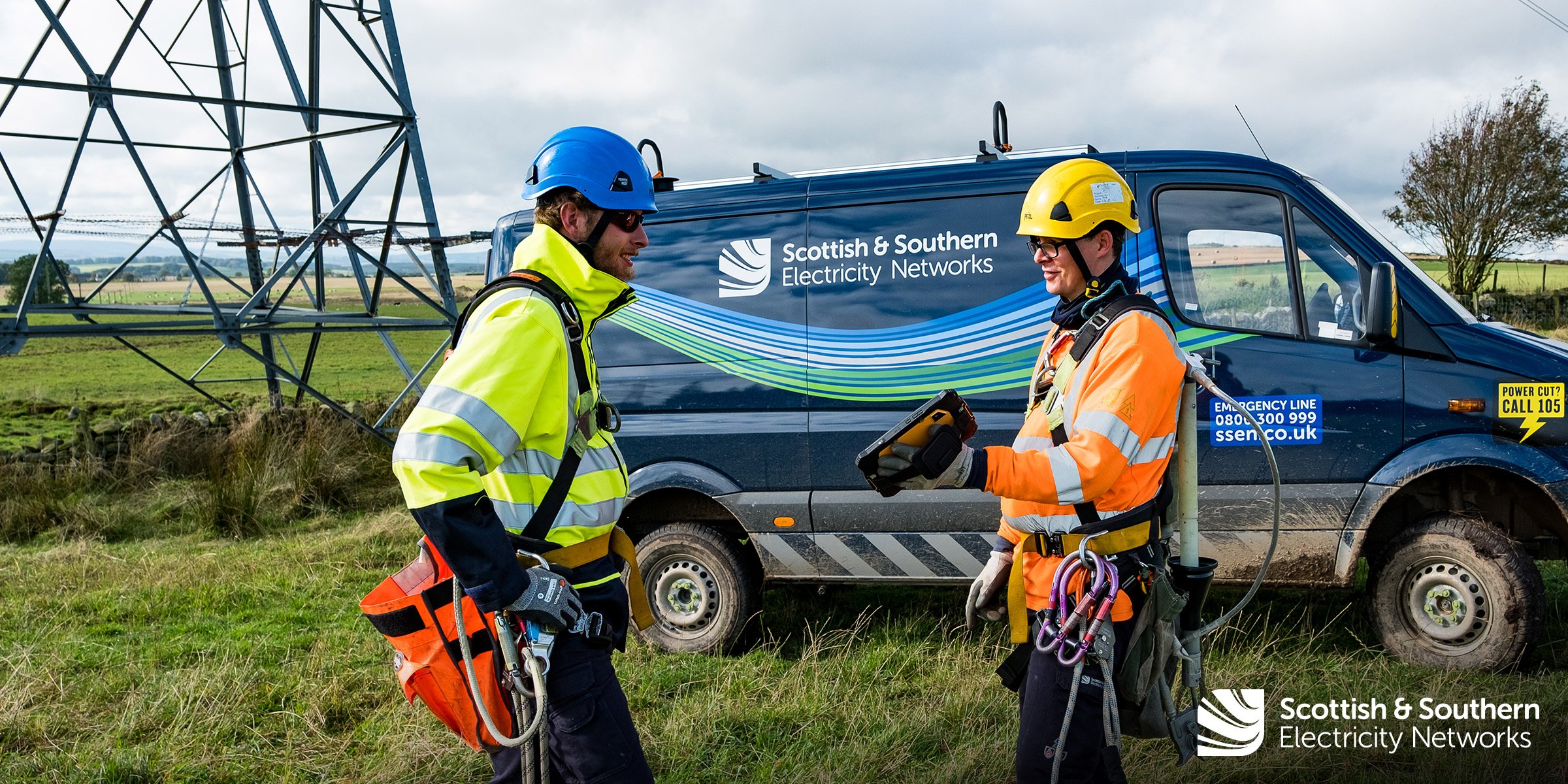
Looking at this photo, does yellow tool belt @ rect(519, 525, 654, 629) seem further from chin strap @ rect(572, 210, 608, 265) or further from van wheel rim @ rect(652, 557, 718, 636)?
van wheel rim @ rect(652, 557, 718, 636)

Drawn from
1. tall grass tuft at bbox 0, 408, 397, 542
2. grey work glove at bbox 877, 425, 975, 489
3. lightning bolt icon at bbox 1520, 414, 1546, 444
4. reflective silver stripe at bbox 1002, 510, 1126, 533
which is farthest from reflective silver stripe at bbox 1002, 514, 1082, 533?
tall grass tuft at bbox 0, 408, 397, 542

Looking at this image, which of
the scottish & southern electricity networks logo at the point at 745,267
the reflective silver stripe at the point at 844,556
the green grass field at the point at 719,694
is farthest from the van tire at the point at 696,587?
the scottish & southern electricity networks logo at the point at 745,267

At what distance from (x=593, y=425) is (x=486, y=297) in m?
0.38

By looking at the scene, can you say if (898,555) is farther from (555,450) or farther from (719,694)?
(555,450)

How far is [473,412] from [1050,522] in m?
1.46

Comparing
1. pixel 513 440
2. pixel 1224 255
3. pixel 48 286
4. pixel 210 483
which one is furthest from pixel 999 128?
pixel 48 286

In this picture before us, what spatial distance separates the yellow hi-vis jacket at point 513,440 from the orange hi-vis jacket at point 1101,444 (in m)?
0.92

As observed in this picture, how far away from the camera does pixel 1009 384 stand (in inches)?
190

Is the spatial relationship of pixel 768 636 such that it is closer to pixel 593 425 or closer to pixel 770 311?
pixel 770 311

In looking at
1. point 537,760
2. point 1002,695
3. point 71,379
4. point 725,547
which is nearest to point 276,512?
point 725,547

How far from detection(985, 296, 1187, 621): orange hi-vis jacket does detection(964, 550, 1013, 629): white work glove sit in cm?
20

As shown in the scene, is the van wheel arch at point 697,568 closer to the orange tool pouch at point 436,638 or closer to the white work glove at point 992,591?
the white work glove at point 992,591

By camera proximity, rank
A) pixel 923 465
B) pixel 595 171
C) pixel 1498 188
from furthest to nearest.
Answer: pixel 1498 188 → pixel 595 171 → pixel 923 465

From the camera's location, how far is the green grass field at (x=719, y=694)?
3.87 m
